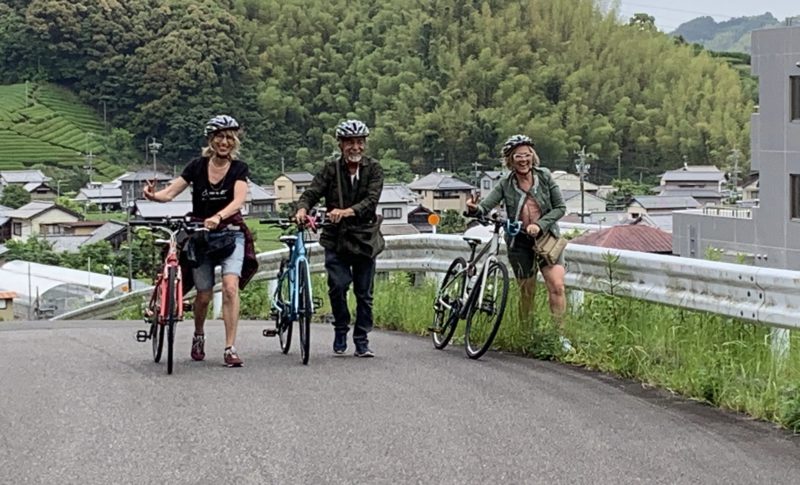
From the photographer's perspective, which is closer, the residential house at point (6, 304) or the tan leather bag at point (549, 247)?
the tan leather bag at point (549, 247)

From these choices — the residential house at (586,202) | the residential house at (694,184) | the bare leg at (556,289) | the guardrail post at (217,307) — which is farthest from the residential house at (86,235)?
the bare leg at (556,289)

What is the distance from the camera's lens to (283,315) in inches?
372

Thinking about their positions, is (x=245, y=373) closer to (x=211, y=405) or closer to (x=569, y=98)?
(x=211, y=405)

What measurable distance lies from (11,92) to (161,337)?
98413 millimetres

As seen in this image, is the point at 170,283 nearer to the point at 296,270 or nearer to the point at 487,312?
the point at 296,270

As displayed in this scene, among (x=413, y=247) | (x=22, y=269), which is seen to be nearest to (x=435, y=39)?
(x=22, y=269)

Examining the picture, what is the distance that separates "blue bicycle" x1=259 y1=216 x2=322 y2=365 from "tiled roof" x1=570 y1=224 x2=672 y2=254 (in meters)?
18.4

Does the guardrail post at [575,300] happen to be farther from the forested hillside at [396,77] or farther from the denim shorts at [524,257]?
the forested hillside at [396,77]

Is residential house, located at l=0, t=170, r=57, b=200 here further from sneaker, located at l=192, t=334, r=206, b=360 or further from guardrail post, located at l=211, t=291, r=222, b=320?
sneaker, located at l=192, t=334, r=206, b=360

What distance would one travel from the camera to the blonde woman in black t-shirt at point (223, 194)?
28.6ft

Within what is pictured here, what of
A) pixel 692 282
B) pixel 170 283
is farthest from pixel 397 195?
pixel 692 282

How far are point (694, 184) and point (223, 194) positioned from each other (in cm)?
7300

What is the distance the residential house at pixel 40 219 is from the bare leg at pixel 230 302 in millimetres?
63992

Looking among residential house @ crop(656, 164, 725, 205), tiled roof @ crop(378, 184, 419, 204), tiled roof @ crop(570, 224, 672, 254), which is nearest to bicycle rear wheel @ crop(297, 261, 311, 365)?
tiled roof @ crop(570, 224, 672, 254)
